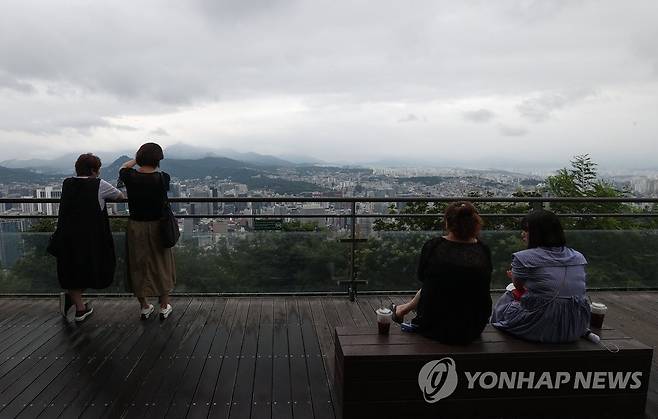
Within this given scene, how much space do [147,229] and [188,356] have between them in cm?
123

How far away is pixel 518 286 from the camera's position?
293 cm

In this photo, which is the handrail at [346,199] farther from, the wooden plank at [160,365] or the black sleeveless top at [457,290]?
the black sleeveless top at [457,290]

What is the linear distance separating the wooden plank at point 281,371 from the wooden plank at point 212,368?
399 millimetres

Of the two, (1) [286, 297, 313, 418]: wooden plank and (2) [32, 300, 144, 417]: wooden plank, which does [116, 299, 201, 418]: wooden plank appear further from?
→ (1) [286, 297, 313, 418]: wooden plank

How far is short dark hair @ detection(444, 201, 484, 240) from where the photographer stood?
2691 millimetres

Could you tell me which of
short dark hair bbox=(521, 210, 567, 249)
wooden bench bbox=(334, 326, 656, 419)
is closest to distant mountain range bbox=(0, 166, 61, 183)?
wooden bench bbox=(334, 326, 656, 419)

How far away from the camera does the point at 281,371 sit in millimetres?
3256

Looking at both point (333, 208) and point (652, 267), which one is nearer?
point (333, 208)

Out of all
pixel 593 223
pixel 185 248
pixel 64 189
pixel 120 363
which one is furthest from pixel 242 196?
pixel 593 223

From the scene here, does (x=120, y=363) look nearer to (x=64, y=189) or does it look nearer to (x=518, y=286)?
(x=64, y=189)

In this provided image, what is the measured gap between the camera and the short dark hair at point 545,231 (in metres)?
2.76

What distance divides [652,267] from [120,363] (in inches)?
232

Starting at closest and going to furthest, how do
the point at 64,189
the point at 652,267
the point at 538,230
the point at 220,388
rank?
the point at 538,230
the point at 220,388
the point at 64,189
the point at 652,267
